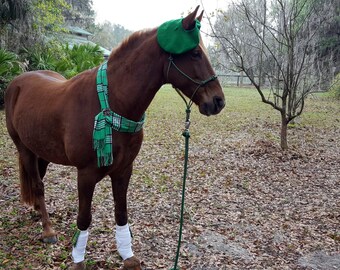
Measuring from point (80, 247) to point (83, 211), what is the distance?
0.38m

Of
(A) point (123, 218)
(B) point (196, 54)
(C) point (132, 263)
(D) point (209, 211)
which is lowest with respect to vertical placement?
(D) point (209, 211)

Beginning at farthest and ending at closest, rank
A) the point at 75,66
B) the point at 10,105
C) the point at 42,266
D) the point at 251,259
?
1. the point at 75,66
2. the point at 10,105
3. the point at 251,259
4. the point at 42,266

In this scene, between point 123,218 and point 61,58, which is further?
point 61,58

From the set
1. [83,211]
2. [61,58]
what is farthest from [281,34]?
[61,58]

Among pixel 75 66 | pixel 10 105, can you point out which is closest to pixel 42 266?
pixel 10 105

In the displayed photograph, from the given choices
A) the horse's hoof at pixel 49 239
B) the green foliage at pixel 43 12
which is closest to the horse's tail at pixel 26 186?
the horse's hoof at pixel 49 239

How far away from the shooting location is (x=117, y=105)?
249 cm

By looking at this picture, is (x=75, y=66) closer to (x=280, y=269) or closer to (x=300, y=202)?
(x=300, y=202)

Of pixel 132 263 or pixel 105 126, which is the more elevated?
pixel 105 126

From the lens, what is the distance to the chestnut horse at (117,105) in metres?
2.33

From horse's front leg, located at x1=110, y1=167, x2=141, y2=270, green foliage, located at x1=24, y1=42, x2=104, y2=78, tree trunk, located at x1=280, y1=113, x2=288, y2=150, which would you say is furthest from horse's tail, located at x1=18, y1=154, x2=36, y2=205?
green foliage, located at x1=24, y1=42, x2=104, y2=78

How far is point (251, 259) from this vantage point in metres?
3.41

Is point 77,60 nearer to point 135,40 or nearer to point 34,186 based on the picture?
point 34,186

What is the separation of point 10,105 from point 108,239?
184 cm
